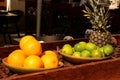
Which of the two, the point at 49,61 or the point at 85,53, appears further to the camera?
the point at 85,53

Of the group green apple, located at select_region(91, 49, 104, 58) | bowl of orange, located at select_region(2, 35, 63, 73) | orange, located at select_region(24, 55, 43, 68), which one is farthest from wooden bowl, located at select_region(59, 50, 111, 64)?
orange, located at select_region(24, 55, 43, 68)

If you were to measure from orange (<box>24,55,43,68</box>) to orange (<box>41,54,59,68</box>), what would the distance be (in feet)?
0.08

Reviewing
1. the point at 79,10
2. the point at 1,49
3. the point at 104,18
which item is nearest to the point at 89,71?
the point at 1,49

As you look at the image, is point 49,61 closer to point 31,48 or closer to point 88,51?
point 31,48

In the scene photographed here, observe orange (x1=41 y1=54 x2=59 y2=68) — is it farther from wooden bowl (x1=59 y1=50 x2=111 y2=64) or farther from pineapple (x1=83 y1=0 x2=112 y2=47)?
pineapple (x1=83 y1=0 x2=112 y2=47)

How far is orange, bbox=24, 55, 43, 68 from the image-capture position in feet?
3.14

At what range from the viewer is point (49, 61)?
1.00 meters

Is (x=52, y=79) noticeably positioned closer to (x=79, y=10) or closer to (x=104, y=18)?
(x=104, y=18)

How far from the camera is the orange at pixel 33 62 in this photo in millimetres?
958

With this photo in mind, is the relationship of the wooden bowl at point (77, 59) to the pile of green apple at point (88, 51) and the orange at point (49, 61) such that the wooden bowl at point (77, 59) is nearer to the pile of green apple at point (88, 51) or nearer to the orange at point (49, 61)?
the pile of green apple at point (88, 51)

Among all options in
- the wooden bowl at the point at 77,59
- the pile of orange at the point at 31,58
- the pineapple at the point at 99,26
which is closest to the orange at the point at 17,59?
the pile of orange at the point at 31,58

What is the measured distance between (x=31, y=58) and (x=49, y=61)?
0.26 ft

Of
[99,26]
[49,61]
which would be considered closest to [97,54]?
[49,61]

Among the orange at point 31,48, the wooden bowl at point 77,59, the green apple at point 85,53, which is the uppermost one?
the orange at point 31,48
